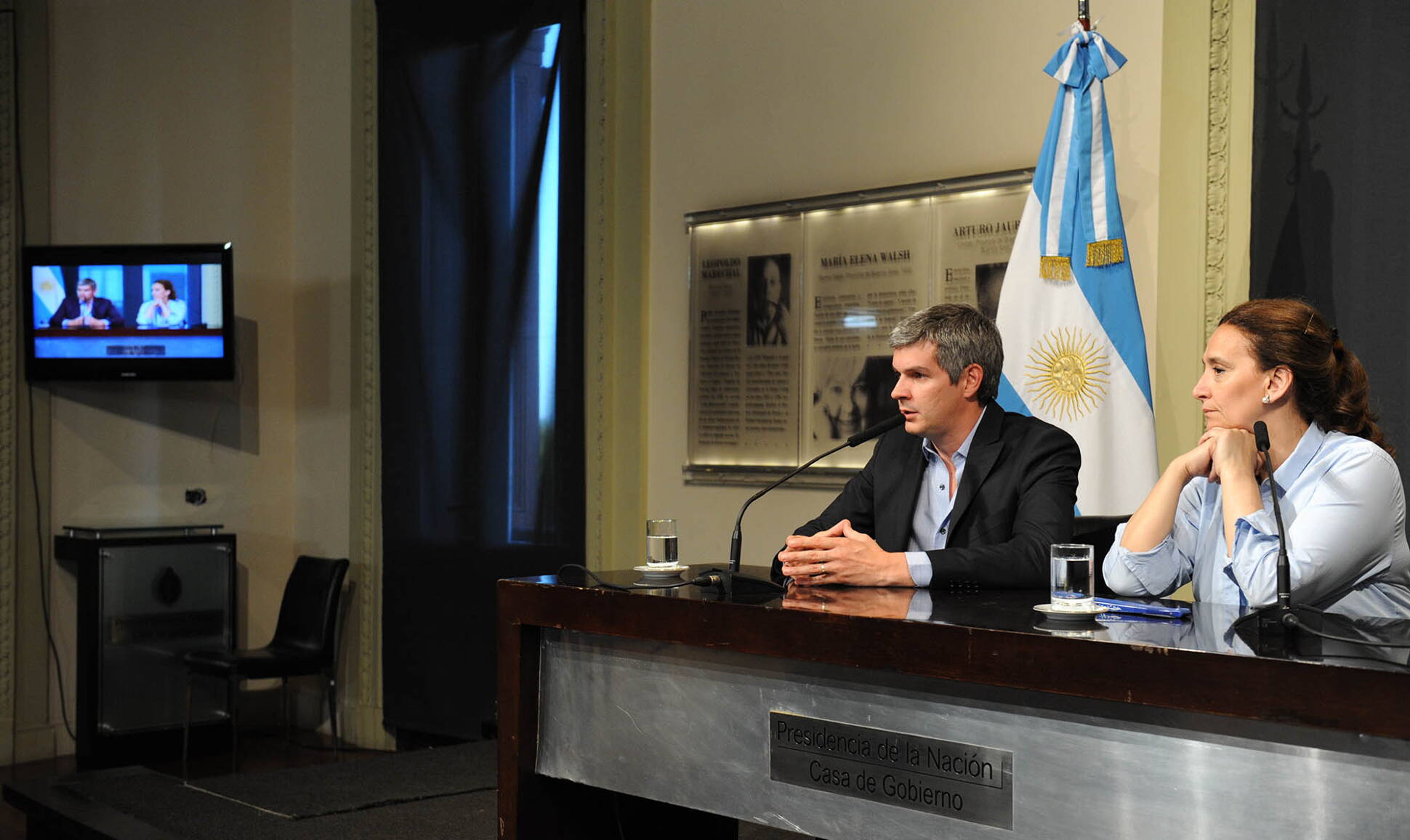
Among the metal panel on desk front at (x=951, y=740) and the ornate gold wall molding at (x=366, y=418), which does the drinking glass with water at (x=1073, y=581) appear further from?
the ornate gold wall molding at (x=366, y=418)

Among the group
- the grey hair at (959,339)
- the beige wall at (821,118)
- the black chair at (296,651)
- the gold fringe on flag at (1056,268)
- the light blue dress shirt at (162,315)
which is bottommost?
the black chair at (296,651)

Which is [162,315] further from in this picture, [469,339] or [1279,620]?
[1279,620]

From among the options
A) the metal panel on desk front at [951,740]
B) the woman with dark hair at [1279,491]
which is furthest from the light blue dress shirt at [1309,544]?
the metal panel on desk front at [951,740]

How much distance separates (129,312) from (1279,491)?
16.3ft

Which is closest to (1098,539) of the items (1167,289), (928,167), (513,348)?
(1167,289)

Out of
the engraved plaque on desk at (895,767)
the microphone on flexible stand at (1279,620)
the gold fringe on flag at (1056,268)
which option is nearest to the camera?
the microphone on flexible stand at (1279,620)

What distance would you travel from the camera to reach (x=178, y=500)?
5.92 m

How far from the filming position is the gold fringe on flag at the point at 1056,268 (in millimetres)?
3488

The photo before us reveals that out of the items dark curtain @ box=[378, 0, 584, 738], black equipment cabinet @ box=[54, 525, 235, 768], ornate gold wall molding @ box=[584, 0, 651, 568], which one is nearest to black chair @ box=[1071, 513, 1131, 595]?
ornate gold wall molding @ box=[584, 0, 651, 568]

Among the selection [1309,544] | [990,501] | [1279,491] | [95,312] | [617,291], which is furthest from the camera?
[95,312]

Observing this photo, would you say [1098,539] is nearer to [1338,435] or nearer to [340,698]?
[1338,435]

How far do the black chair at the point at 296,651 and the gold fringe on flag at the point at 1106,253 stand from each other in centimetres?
352

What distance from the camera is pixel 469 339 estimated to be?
5.44 m

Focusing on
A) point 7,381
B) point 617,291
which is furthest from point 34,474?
point 617,291
